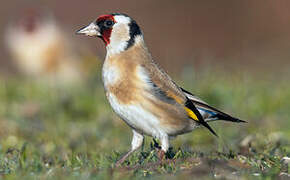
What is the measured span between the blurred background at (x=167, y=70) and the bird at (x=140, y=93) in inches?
26.3

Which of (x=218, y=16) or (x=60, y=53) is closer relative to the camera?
(x=60, y=53)

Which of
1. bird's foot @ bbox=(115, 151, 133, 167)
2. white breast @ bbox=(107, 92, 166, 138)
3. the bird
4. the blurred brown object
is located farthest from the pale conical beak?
the blurred brown object

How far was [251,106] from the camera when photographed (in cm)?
852

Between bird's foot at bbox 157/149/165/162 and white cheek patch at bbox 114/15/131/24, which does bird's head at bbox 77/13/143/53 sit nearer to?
white cheek patch at bbox 114/15/131/24

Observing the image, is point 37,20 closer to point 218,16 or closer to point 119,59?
point 218,16

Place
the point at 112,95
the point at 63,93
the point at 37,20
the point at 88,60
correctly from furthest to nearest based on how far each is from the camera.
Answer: the point at 37,20, the point at 88,60, the point at 63,93, the point at 112,95

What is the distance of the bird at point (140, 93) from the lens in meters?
5.42

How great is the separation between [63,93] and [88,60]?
9.70 feet

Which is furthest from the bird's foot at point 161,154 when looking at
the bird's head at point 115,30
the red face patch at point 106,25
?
the red face patch at point 106,25

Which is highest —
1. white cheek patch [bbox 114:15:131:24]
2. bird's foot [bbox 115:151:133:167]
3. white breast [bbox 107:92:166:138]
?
white cheek patch [bbox 114:15:131:24]

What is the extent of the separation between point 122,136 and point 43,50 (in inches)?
206

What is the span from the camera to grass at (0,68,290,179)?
15.5ft

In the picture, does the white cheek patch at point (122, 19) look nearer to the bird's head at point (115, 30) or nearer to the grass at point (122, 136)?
the bird's head at point (115, 30)

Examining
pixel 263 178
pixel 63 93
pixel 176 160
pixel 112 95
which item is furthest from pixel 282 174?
pixel 63 93
